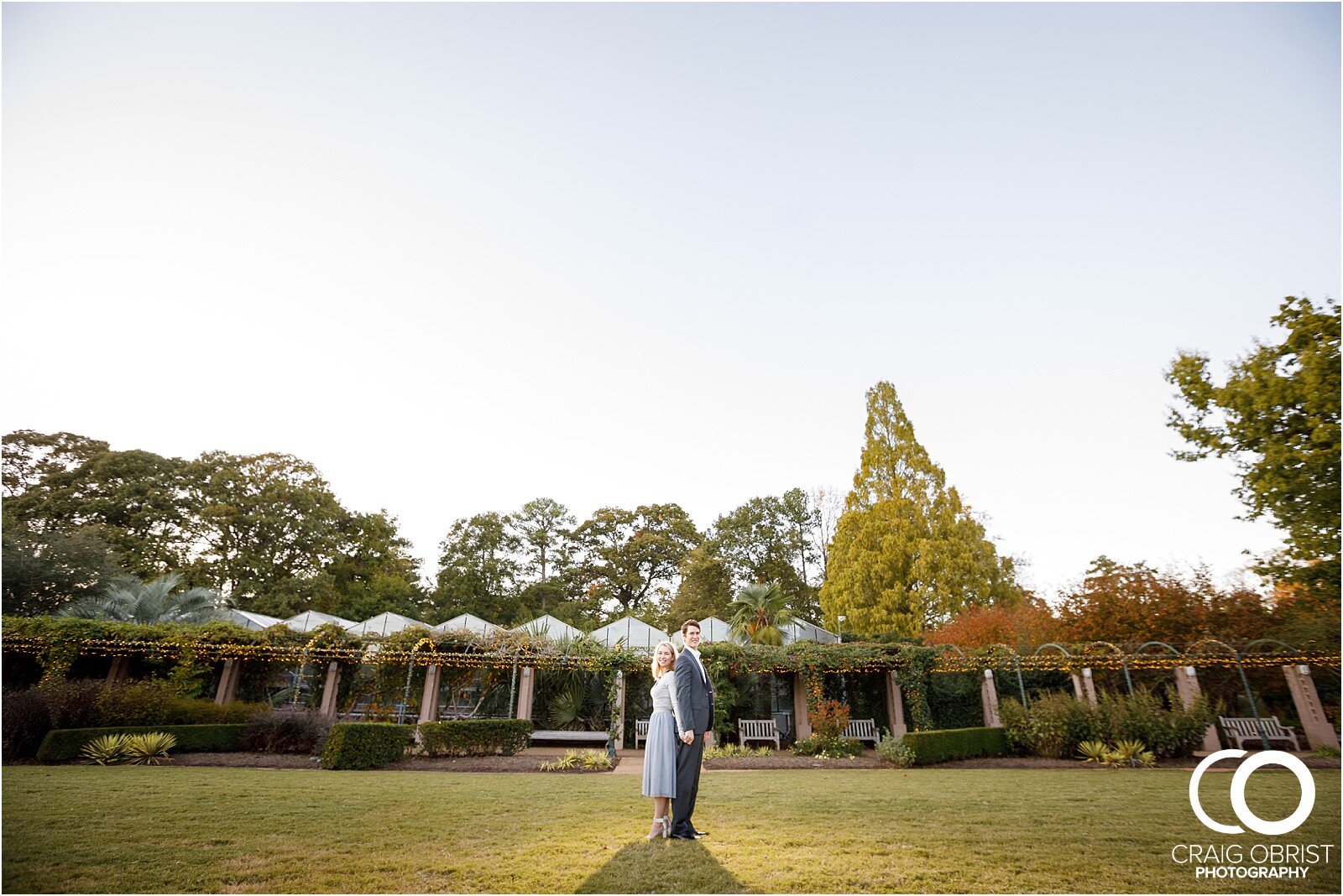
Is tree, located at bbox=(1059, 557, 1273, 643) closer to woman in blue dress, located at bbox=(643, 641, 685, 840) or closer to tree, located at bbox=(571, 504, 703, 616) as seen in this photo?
woman in blue dress, located at bbox=(643, 641, 685, 840)

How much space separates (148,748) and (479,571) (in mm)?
→ 22461

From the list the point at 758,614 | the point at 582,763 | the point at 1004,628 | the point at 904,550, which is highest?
the point at 904,550

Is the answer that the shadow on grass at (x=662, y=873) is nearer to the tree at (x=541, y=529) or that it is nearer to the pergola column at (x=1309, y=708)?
the pergola column at (x=1309, y=708)

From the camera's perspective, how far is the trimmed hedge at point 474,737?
484 inches

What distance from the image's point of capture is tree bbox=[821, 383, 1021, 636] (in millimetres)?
22531

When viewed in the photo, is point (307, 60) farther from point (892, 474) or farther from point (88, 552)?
point (892, 474)

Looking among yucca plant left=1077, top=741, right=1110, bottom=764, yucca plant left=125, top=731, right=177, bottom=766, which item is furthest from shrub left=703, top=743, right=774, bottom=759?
yucca plant left=125, top=731, right=177, bottom=766

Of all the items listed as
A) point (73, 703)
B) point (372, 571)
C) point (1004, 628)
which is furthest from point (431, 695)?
point (372, 571)

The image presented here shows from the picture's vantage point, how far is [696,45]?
7461 mm

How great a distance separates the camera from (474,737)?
41.7ft

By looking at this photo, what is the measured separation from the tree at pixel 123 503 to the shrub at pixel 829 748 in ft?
89.5

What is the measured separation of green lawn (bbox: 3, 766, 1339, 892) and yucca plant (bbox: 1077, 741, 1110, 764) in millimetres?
2903

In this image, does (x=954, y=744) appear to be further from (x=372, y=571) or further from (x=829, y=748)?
(x=372, y=571)

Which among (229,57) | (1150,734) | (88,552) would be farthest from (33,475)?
(1150,734)
